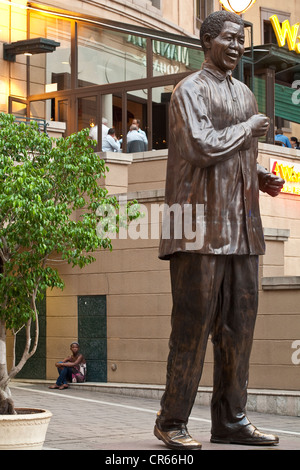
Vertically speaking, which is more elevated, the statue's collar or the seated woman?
the statue's collar

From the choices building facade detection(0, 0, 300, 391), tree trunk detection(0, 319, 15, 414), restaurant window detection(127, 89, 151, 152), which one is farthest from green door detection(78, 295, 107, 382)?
tree trunk detection(0, 319, 15, 414)

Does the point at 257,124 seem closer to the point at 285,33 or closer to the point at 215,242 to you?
the point at 215,242

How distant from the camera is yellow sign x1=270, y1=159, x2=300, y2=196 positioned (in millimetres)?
21500

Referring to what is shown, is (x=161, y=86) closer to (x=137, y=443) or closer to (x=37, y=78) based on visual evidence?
(x=37, y=78)

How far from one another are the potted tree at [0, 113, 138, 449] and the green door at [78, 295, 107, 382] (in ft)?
24.4

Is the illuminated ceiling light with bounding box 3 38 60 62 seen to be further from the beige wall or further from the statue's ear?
the statue's ear

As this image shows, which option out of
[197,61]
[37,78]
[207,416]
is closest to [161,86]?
[197,61]

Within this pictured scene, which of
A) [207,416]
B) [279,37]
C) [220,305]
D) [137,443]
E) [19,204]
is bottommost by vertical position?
[207,416]

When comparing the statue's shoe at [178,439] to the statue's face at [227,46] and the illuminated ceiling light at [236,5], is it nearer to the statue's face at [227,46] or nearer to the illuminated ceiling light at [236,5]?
the statue's face at [227,46]

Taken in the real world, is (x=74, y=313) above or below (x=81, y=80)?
below

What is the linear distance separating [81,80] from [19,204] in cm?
1434

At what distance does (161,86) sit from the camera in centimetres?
2233

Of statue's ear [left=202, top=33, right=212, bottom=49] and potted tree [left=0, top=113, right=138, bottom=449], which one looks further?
potted tree [left=0, top=113, right=138, bottom=449]

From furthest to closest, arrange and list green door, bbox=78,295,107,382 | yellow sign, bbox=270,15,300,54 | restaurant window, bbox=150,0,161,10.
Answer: restaurant window, bbox=150,0,161,10 → yellow sign, bbox=270,15,300,54 → green door, bbox=78,295,107,382
